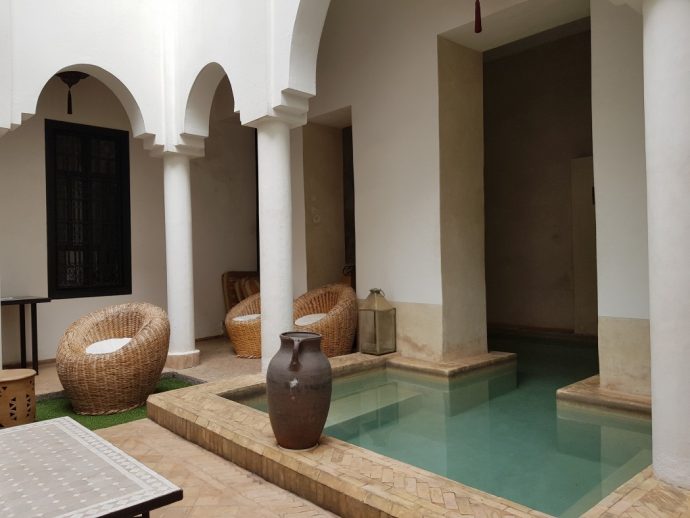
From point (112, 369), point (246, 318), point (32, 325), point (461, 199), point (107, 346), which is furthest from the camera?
point (246, 318)

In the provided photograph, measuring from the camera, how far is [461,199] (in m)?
6.55

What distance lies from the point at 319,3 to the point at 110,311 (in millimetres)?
4045

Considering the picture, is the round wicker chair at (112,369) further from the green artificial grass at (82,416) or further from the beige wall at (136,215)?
the beige wall at (136,215)

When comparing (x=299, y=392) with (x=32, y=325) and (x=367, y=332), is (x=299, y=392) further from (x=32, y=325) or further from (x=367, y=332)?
(x=32, y=325)

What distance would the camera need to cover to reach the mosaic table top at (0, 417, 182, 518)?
2.02 meters

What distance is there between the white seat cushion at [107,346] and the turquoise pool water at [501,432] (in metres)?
1.58

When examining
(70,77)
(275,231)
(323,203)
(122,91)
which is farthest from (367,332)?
(70,77)

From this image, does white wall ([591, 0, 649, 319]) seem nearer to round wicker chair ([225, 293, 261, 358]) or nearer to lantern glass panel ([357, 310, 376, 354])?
lantern glass panel ([357, 310, 376, 354])

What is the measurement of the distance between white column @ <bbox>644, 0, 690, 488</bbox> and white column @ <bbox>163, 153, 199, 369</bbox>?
5.46 m

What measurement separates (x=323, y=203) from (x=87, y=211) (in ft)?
11.5

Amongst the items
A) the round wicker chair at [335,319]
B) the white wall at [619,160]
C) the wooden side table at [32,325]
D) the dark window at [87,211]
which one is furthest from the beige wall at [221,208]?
the white wall at [619,160]

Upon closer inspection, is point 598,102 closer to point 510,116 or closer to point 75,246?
point 510,116

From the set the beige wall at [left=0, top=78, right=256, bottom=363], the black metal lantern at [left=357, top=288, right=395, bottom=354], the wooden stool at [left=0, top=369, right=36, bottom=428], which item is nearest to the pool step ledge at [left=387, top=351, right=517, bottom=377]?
the black metal lantern at [left=357, top=288, right=395, bottom=354]

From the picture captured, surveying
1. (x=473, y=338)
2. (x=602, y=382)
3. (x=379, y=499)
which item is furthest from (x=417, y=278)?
(x=379, y=499)
